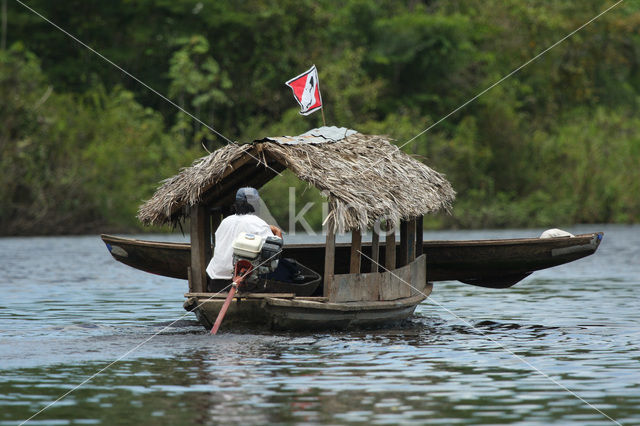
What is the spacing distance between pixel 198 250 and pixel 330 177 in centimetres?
243

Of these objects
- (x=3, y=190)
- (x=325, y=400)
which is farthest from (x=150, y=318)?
(x=3, y=190)

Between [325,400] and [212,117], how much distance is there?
129ft

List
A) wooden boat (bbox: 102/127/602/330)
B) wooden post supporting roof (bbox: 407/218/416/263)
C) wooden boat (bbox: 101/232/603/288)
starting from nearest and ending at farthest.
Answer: wooden boat (bbox: 102/127/602/330)
wooden post supporting roof (bbox: 407/218/416/263)
wooden boat (bbox: 101/232/603/288)

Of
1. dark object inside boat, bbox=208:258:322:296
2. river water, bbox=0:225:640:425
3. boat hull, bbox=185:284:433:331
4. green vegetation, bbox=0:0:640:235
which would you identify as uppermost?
green vegetation, bbox=0:0:640:235

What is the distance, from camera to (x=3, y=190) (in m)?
39.3

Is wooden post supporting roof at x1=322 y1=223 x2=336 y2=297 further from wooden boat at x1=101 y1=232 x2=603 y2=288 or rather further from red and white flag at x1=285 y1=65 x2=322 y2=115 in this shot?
wooden boat at x1=101 y1=232 x2=603 y2=288

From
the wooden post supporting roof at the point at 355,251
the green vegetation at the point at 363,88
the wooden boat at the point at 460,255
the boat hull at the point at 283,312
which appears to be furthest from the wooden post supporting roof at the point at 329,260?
the green vegetation at the point at 363,88

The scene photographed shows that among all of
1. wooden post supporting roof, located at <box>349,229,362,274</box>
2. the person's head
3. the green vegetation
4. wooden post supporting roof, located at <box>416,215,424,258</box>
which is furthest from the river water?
the green vegetation

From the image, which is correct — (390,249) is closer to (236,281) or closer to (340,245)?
(340,245)

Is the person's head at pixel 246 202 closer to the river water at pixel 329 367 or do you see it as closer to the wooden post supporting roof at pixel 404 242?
the river water at pixel 329 367

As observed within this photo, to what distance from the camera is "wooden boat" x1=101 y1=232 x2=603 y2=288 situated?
1745 cm

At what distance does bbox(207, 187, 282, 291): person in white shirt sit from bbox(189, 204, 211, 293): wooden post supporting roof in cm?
90

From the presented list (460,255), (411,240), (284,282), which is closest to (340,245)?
(411,240)

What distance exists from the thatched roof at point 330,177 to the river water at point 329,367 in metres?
1.61
